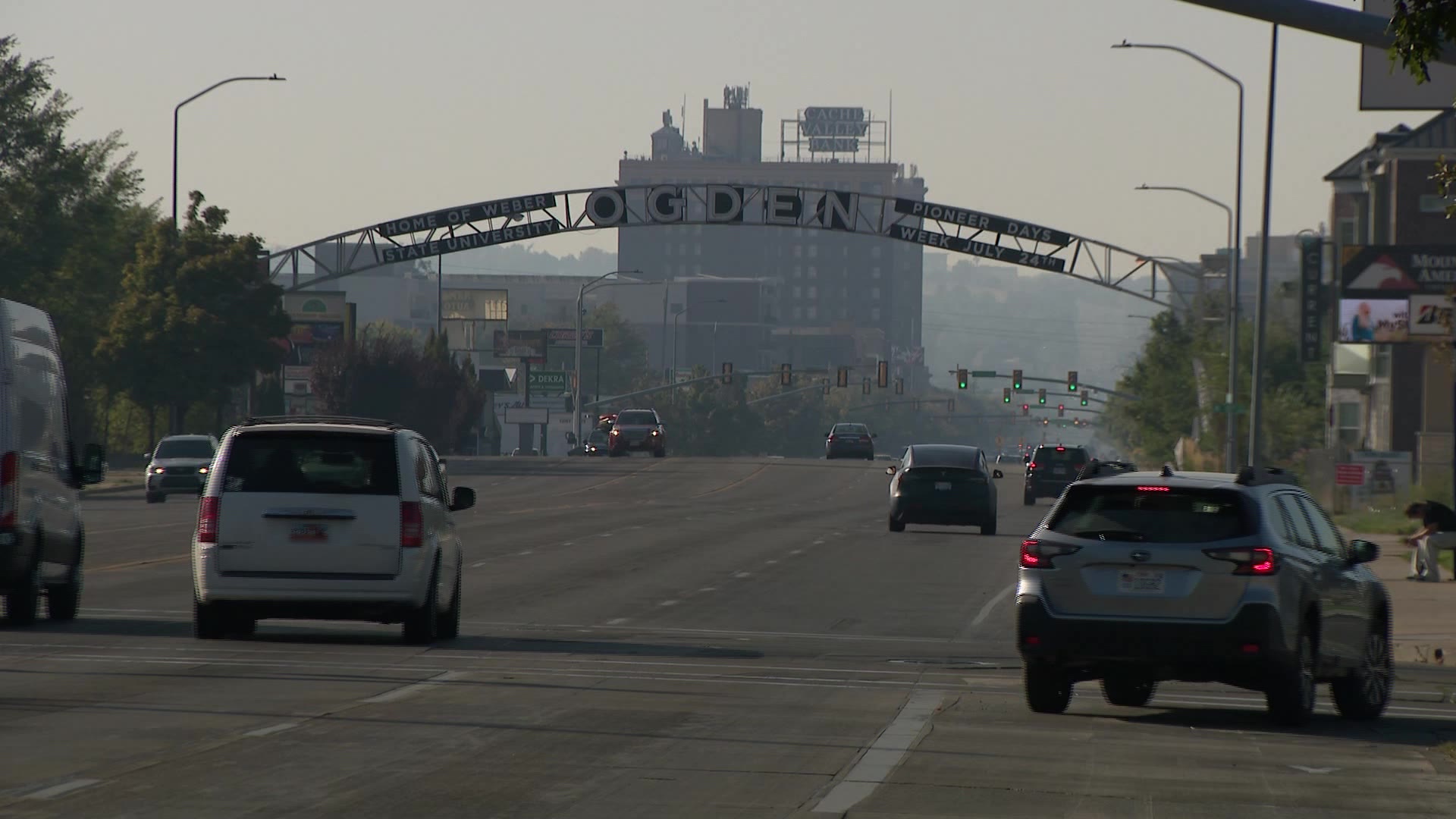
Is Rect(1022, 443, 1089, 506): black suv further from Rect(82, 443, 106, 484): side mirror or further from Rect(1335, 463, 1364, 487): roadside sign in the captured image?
Rect(82, 443, 106, 484): side mirror

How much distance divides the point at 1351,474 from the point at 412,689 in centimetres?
3949

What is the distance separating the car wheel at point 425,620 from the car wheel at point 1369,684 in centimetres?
732

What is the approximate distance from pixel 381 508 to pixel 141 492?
139ft

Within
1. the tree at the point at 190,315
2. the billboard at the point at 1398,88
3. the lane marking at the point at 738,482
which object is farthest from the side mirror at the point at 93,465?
the tree at the point at 190,315

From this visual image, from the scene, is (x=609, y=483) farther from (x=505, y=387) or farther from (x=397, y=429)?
(x=505, y=387)

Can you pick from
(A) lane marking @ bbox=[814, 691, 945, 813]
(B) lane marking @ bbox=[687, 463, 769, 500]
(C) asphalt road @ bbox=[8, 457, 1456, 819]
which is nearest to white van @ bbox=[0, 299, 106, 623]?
(C) asphalt road @ bbox=[8, 457, 1456, 819]

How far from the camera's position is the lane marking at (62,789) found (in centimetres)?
949

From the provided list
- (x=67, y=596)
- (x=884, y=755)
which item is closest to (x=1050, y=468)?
(x=67, y=596)

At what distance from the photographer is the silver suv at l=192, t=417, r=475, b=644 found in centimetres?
1741

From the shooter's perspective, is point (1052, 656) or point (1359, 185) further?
point (1359, 185)

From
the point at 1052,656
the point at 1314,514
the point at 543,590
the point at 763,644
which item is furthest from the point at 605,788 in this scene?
the point at 543,590

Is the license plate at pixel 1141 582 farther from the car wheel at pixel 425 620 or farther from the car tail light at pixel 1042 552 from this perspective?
the car wheel at pixel 425 620

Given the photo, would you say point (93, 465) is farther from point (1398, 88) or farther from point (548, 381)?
point (548, 381)

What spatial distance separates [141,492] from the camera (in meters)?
57.8
